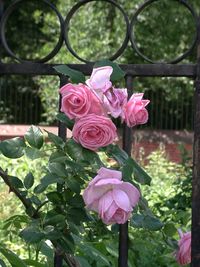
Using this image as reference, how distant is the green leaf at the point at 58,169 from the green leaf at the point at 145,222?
0.82 feet

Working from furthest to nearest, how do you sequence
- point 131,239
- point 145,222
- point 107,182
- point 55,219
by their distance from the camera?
point 131,239, point 145,222, point 55,219, point 107,182

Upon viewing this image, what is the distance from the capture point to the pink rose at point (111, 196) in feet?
4.76

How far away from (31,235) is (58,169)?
0.16m

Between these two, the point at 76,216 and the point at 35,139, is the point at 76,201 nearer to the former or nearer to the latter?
the point at 76,216

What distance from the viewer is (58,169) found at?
1497 millimetres

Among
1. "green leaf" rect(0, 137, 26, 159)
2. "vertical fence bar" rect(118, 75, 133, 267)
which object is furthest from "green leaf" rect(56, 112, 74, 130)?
"vertical fence bar" rect(118, 75, 133, 267)

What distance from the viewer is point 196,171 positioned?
1688 mm

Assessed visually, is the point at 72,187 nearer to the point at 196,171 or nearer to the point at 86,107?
the point at 86,107

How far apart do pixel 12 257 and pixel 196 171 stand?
20.7 inches

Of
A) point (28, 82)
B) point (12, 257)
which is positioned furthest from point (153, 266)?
point (28, 82)

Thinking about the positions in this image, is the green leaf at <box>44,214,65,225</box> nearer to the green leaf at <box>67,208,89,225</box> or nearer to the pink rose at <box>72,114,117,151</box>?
the green leaf at <box>67,208,89,225</box>

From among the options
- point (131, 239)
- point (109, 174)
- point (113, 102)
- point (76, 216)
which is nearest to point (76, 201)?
point (76, 216)

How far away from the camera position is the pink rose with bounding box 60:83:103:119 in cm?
149

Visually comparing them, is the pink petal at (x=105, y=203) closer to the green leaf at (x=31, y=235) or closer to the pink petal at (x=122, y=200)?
the pink petal at (x=122, y=200)
